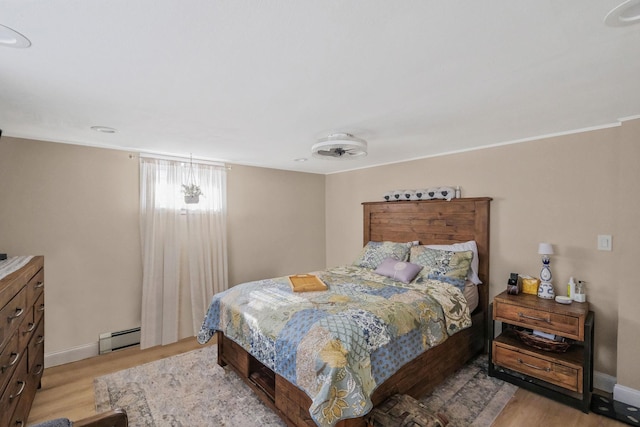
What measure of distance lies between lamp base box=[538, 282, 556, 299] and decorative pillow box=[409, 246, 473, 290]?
23.3 inches

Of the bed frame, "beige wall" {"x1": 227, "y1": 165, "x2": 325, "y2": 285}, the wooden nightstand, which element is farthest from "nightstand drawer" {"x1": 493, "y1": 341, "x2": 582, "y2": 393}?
"beige wall" {"x1": 227, "y1": 165, "x2": 325, "y2": 285}

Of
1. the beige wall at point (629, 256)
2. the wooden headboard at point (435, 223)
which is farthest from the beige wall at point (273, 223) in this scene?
the beige wall at point (629, 256)

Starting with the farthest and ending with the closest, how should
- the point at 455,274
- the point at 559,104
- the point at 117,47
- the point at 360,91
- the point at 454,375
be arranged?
1. the point at 455,274
2. the point at 454,375
3. the point at 559,104
4. the point at 360,91
5. the point at 117,47

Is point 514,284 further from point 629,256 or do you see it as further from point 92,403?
point 92,403

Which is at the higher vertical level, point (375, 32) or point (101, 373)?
point (375, 32)

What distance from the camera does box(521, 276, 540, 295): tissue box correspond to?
267 cm

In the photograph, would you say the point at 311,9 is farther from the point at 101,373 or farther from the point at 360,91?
the point at 101,373

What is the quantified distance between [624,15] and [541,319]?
211 cm

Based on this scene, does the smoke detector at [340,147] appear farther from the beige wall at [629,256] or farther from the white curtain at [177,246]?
the beige wall at [629,256]

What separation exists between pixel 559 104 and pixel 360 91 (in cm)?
138

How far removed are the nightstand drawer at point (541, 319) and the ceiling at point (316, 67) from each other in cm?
152

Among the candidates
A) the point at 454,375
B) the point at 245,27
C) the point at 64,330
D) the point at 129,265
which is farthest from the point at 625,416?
the point at 64,330

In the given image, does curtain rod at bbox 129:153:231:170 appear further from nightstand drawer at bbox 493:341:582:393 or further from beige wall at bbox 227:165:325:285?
nightstand drawer at bbox 493:341:582:393

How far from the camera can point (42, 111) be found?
6.61 ft
